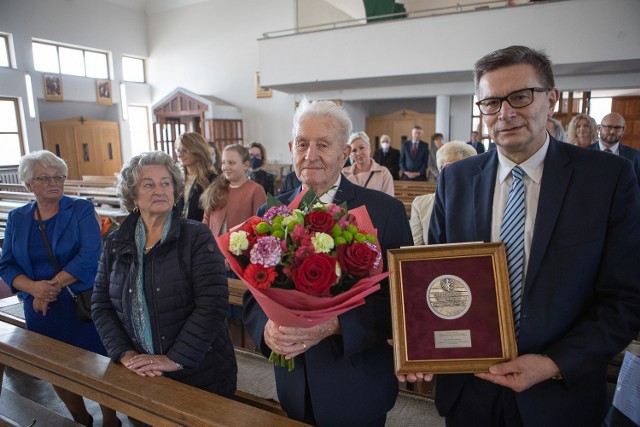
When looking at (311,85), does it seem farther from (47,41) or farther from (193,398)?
(193,398)

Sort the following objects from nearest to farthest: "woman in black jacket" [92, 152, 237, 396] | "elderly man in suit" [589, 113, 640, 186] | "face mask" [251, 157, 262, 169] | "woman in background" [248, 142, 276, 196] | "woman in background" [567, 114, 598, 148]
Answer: "woman in black jacket" [92, 152, 237, 396] → "elderly man in suit" [589, 113, 640, 186] → "woman in background" [567, 114, 598, 148] → "woman in background" [248, 142, 276, 196] → "face mask" [251, 157, 262, 169]

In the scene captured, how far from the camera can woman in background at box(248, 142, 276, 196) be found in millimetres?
4852

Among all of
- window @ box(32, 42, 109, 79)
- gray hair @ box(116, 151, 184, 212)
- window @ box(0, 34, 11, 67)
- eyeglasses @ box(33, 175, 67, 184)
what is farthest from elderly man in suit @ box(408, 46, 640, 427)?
window @ box(32, 42, 109, 79)

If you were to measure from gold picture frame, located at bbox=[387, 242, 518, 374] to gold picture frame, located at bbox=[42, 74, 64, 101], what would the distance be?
47.4ft

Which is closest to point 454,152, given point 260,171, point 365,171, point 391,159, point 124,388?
point 365,171

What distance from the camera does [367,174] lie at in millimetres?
4070

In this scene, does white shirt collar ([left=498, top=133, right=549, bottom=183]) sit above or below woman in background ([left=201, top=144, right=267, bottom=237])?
above

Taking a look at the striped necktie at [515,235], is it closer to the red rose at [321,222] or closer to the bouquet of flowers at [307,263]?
the bouquet of flowers at [307,263]

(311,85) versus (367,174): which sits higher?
(311,85)

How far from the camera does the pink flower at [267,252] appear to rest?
→ 0.99 metres

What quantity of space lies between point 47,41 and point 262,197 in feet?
42.3

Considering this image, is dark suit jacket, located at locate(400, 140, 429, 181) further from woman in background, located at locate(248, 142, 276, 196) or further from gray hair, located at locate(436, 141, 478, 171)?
gray hair, located at locate(436, 141, 478, 171)

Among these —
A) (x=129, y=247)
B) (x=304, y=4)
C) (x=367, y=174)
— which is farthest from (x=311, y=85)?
(x=129, y=247)

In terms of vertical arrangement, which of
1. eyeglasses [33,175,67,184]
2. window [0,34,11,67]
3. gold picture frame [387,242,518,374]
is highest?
window [0,34,11,67]
